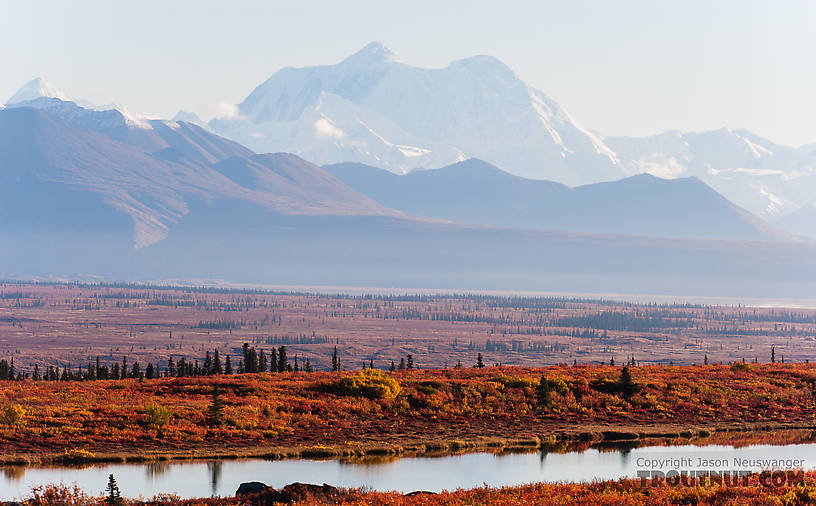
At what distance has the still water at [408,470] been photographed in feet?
151

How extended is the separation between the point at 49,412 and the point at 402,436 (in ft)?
56.5

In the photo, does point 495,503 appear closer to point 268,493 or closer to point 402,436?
point 268,493

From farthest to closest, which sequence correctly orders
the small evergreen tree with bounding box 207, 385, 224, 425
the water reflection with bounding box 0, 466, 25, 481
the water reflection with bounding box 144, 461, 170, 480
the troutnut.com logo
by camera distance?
1. the small evergreen tree with bounding box 207, 385, 224, 425
2. the water reflection with bounding box 144, 461, 170, 480
3. the water reflection with bounding box 0, 466, 25, 481
4. the troutnut.com logo

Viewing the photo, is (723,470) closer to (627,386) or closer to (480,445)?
(480,445)

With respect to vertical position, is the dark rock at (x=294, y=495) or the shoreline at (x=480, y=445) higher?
the dark rock at (x=294, y=495)

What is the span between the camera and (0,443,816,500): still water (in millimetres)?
45906

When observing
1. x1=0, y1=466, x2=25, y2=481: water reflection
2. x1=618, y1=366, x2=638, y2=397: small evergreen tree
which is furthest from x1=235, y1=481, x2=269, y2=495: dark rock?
x1=618, y1=366, x2=638, y2=397: small evergreen tree

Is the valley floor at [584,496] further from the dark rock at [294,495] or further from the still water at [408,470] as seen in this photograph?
the still water at [408,470]

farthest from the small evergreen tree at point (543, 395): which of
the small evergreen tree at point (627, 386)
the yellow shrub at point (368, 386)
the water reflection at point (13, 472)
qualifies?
the water reflection at point (13, 472)

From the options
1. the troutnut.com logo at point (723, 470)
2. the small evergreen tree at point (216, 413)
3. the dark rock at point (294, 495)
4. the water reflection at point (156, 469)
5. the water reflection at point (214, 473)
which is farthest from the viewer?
the small evergreen tree at point (216, 413)

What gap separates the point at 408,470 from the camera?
50469mm

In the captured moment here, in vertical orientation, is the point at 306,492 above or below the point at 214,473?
above

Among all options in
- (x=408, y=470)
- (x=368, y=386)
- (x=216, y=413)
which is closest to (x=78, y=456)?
(x=216, y=413)

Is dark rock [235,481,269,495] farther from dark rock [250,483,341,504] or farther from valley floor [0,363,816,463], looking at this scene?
valley floor [0,363,816,463]
